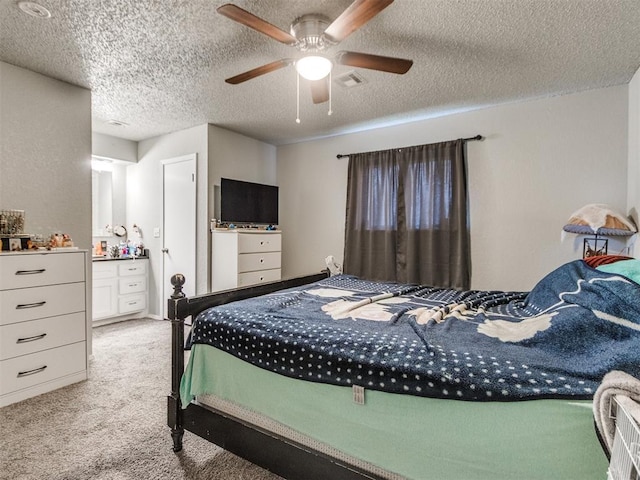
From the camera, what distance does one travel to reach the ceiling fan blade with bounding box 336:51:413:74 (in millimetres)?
1935

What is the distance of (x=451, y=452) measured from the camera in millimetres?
1081

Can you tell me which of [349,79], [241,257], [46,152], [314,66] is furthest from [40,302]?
[349,79]

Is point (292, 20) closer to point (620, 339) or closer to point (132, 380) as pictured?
point (620, 339)

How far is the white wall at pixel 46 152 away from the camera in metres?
2.57

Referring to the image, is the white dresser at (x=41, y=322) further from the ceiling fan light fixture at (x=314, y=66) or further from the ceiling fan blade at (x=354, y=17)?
the ceiling fan blade at (x=354, y=17)

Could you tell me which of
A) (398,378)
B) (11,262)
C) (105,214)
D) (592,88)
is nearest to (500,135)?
(592,88)

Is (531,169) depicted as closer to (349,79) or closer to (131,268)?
(349,79)

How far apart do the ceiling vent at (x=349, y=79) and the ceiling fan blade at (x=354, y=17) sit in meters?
0.92

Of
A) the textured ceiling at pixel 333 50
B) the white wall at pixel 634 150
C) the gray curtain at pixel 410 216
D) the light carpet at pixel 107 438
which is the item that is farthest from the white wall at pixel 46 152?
the white wall at pixel 634 150

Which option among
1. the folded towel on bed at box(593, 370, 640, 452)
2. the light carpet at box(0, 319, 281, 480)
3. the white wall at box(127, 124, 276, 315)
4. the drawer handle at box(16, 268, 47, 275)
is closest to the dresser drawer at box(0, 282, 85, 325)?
the drawer handle at box(16, 268, 47, 275)

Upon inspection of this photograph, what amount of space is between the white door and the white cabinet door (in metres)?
0.57

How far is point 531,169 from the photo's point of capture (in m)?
3.16

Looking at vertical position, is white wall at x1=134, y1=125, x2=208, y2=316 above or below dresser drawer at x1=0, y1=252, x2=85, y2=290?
above

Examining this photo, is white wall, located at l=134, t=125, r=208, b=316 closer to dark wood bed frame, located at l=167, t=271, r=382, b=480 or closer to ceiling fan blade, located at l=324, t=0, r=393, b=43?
dark wood bed frame, located at l=167, t=271, r=382, b=480
